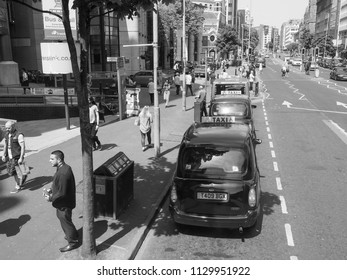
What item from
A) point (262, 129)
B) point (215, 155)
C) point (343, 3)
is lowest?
point (262, 129)

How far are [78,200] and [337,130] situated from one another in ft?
42.7

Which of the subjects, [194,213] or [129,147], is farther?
[129,147]

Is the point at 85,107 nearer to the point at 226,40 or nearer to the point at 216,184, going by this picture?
the point at 216,184

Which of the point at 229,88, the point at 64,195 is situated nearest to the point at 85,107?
the point at 64,195

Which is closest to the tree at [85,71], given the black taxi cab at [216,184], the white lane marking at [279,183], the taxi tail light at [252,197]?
the black taxi cab at [216,184]

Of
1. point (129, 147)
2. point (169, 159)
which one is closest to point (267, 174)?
point (169, 159)

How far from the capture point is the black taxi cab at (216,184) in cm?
664

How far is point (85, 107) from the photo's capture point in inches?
226

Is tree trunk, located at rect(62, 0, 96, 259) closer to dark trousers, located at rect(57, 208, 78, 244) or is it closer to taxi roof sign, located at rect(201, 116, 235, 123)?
dark trousers, located at rect(57, 208, 78, 244)

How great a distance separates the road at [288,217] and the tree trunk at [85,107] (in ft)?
3.20

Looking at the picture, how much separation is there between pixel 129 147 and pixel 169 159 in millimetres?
2107

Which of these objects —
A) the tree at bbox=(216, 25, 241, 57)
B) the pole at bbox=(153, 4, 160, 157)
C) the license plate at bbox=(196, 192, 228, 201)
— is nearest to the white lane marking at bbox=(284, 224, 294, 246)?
the license plate at bbox=(196, 192, 228, 201)

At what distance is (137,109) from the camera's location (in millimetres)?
19953
